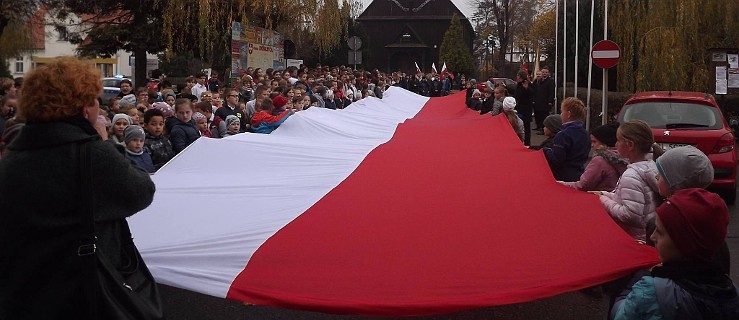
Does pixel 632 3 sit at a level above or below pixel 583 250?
above

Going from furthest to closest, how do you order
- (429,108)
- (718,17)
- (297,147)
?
(718,17), (429,108), (297,147)

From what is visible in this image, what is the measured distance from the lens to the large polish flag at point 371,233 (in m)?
4.47

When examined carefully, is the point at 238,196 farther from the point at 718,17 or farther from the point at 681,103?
the point at 718,17

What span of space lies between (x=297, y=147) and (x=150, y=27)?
53.7 feet

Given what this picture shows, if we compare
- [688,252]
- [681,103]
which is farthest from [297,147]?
[681,103]

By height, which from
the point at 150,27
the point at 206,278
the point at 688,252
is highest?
the point at 150,27

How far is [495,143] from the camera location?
31.8 feet

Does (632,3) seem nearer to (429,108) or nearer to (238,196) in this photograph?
(429,108)

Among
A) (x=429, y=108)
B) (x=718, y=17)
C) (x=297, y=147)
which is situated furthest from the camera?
(x=718, y=17)

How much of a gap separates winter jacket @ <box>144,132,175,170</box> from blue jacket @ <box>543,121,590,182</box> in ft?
11.9

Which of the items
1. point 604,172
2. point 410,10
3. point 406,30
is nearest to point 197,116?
point 604,172

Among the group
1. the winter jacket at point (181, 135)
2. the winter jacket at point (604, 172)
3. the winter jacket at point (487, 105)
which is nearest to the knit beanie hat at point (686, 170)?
the winter jacket at point (604, 172)

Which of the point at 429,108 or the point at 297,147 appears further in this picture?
the point at 429,108

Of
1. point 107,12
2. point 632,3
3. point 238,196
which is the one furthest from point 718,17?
point 238,196
